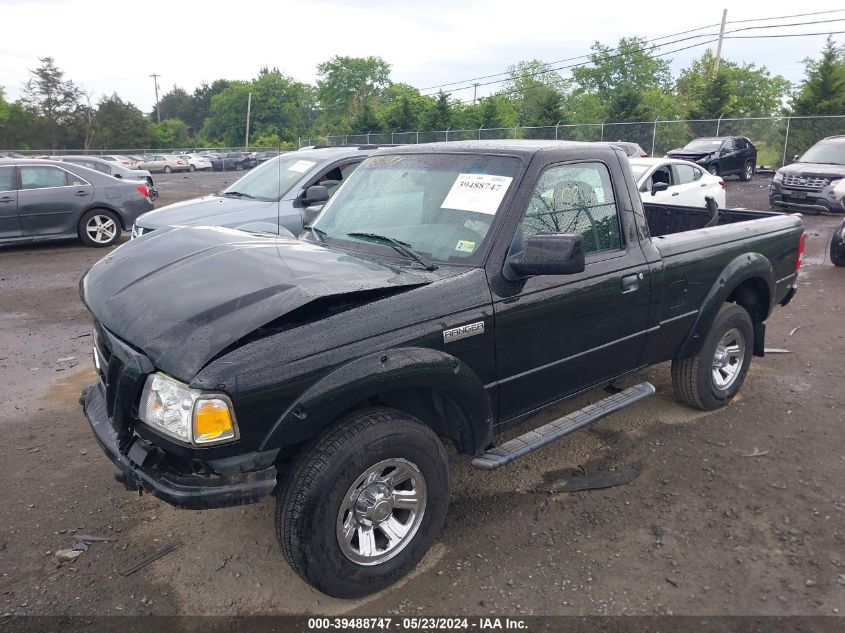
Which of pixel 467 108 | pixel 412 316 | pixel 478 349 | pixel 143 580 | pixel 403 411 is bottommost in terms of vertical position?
pixel 143 580

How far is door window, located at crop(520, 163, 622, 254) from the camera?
11.4 feet

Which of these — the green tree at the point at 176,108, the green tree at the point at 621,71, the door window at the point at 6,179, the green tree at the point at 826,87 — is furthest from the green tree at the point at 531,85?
the green tree at the point at 176,108

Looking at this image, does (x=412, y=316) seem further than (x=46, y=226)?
No

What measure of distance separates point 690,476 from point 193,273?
10.3 feet

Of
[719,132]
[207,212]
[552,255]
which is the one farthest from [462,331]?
[719,132]

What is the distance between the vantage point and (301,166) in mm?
8641

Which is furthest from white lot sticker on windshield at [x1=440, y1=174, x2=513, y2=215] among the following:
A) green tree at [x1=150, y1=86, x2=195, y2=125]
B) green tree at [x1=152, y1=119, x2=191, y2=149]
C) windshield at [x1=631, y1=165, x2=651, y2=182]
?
green tree at [x1=150, y1=86, x2=195, y2=125]

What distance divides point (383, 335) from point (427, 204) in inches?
44.2

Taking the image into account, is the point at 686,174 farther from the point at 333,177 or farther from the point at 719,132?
the point at 719,132

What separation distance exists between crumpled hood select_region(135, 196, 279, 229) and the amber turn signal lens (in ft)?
18.3

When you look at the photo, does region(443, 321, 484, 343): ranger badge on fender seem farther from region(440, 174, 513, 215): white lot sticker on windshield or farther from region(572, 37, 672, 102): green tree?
region(572, 37, 672, 102): green tree

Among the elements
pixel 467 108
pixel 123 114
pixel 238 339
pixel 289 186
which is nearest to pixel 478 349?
pixel 238 339

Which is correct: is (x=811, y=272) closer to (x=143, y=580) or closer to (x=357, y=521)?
(x=357, y=521)

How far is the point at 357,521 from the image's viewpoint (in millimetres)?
2855
